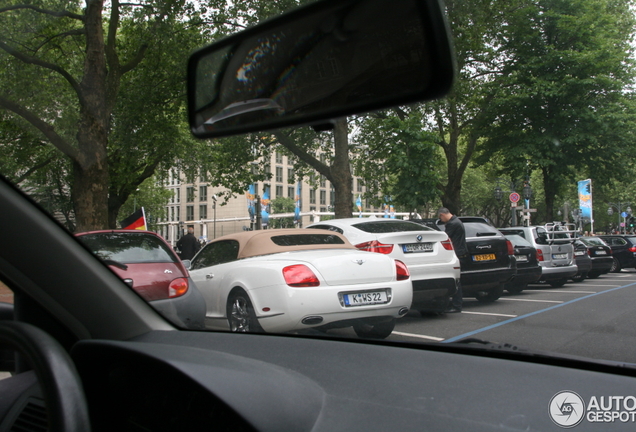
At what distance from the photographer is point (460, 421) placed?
1.30m

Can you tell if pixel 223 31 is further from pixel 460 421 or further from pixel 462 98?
pixel 460 421

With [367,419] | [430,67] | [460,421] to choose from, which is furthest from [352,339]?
[430,67]

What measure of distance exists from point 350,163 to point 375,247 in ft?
4.75

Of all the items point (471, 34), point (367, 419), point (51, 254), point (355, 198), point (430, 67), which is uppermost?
point (471, 34)

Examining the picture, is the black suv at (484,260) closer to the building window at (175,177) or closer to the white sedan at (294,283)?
the white sedan at (294,283)

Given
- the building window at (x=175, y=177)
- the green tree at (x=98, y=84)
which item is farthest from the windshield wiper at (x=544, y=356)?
the building window at (x=175, y=177)

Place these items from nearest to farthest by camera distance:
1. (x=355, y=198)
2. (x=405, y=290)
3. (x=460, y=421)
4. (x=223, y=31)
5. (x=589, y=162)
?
(x=460, y=421)
(x=223, y=31)
(x=589, y=162)
(x=355, y=198)
(x=405, y=290)

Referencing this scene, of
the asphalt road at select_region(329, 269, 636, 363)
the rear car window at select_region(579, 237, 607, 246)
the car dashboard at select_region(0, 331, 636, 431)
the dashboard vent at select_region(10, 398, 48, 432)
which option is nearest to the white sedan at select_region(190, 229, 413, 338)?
the asphalt road at select_region(329, 269, 636, 363)

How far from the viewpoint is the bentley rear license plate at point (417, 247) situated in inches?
162

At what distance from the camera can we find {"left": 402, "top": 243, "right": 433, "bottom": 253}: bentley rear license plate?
411 cm

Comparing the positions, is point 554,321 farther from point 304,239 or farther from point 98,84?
point 98,84

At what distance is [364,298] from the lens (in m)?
3.38

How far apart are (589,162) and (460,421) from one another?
1897 millimetres

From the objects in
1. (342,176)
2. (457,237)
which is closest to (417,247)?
(457,237)
